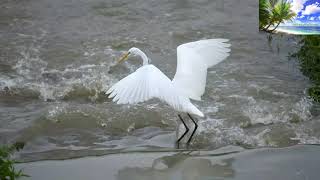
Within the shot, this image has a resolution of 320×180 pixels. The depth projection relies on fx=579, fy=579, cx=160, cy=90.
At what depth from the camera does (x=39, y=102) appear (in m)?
6.32

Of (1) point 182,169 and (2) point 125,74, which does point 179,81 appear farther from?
(2) point 125,74

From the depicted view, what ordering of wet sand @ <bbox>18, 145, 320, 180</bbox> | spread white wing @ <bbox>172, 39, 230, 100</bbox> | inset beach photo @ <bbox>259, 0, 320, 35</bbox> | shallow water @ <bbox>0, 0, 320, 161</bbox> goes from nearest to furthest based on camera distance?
wet sand @ <bbox>18, 145, 320, 180</bbox>
inset beach photo @ <bbox>259, 0, 320, 35</bbox>
spread white wing @ <bbox>172, 39, 230, 100</bbox>
shallow water @ <bbox>0, 0, 320, 161</bbox>

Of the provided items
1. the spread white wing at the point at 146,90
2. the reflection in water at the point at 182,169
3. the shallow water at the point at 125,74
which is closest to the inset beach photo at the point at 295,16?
the shallow water at the point at 125,74

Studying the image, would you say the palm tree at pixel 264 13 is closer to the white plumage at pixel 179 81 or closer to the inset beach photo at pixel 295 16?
the inset beach photo at pixel 295 16

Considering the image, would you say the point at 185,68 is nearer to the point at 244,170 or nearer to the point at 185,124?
the point at 185,124

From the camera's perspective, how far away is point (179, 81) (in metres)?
5.28

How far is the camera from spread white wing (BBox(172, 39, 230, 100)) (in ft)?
17.3

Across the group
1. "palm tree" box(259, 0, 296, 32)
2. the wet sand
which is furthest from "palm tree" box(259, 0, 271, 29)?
the wet sand

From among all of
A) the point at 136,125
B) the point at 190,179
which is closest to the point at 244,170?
the point at 190,179

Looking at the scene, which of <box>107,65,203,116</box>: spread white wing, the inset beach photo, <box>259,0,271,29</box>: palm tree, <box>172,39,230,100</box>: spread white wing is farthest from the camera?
<box>259,0,271,29</box>: palm tree

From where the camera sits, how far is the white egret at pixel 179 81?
466 centimetres

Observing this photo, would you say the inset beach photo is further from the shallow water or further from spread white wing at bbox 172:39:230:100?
the shallow water

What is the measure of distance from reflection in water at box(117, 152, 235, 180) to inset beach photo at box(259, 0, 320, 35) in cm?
138

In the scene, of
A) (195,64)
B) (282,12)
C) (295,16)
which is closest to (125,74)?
(195,64)
